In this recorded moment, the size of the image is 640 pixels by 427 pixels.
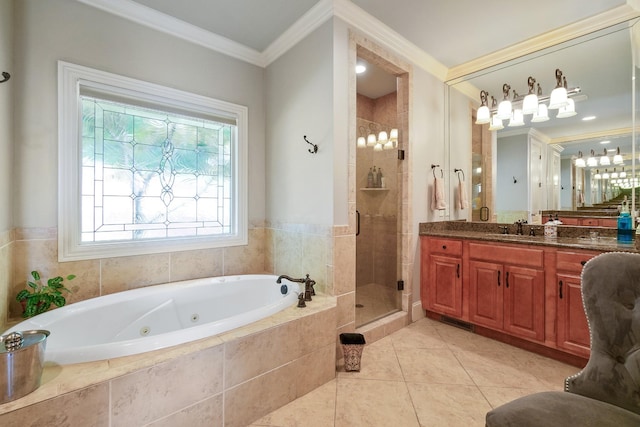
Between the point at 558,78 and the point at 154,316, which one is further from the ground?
the point at 558,78

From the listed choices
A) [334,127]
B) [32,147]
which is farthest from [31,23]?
[334,127]

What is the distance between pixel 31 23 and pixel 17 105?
0.54 metres

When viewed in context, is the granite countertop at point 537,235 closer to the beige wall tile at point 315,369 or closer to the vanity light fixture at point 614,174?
the vanity light fixture at point 614,174

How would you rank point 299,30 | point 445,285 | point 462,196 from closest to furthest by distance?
1. point 299,30
2. point 445,285
3. point 462,196

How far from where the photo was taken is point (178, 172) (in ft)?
7.72

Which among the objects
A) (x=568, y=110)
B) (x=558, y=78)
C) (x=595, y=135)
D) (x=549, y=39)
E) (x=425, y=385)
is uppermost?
(x=549, y=39)

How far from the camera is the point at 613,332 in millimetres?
996

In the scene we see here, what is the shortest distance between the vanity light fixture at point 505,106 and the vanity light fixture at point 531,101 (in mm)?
135

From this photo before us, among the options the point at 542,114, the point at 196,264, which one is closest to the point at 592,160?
the point at 542,114

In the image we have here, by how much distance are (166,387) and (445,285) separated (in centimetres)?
233

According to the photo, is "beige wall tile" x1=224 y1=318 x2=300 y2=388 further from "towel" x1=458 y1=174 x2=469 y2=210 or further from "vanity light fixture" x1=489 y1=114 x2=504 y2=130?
"vanity light fixture" x1=489 y1=114 x2=504 y2=130

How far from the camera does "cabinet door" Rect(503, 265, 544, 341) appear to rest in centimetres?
202

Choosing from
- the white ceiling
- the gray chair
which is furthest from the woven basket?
the white ceiling

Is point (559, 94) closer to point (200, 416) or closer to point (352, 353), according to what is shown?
point (352, 353)
